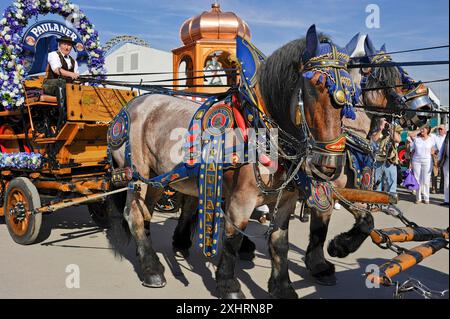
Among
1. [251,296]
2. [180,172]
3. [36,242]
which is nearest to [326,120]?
[180,172]

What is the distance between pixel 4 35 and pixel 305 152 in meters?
4.44

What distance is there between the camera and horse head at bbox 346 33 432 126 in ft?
13.2

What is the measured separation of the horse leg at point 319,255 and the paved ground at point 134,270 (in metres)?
0.09

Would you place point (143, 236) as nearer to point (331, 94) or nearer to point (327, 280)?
point (327, 280)

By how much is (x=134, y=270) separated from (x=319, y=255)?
6.13 feet

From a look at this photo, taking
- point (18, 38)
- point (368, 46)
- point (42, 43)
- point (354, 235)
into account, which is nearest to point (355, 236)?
point (354, 235)

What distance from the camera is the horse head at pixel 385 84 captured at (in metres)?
4.03

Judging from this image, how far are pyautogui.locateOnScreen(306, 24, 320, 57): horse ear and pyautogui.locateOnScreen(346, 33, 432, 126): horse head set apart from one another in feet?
5.18

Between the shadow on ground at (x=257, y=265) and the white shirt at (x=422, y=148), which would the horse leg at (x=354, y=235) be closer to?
the shadow on ground at (x=257, y=265)

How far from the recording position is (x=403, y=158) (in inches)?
415

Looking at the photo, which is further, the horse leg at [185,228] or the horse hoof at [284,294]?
the horse leg at [185,228]

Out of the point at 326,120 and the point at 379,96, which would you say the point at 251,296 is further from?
the point at 379,96

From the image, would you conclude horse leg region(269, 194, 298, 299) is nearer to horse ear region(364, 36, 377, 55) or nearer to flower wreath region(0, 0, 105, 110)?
horse ear region(364, 36, 377, 55)

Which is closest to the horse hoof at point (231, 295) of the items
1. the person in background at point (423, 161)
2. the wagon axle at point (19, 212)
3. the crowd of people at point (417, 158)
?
the crowd of people at point (417, 158)
